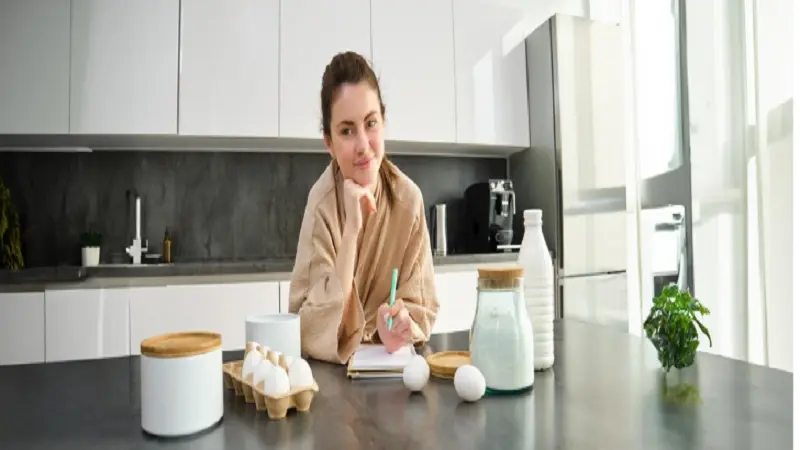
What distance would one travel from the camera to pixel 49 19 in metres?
2.66

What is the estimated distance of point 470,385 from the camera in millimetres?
791

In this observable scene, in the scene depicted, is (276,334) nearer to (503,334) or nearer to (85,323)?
(503,334)

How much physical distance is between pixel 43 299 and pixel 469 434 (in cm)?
233

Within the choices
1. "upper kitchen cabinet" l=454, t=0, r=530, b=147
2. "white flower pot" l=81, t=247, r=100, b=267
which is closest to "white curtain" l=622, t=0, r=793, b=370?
"upper kitchen cabinet" l=454, t=0, r=530, b=147

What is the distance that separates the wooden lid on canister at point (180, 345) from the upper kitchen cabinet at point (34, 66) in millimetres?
2417

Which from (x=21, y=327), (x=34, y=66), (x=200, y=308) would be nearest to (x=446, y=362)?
(x=200, y=308)

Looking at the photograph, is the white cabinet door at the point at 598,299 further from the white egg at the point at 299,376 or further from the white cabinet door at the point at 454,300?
the white egg at the point at 299,376

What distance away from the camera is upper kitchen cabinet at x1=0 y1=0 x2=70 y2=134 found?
2.62m

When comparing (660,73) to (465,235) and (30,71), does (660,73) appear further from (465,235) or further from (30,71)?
(30,71)

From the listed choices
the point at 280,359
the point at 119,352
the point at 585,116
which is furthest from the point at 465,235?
the point at 280,359

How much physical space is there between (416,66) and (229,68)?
1.02 metres

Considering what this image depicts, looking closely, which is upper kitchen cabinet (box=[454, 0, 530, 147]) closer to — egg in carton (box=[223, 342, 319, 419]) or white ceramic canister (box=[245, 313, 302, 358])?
white ceramic canister (box=[245, 313, 302, 358])

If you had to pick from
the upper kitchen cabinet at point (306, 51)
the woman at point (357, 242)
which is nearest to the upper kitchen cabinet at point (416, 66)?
the upper kitchen cabinet at point (306, 51)

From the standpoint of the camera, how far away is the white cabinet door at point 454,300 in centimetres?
287
